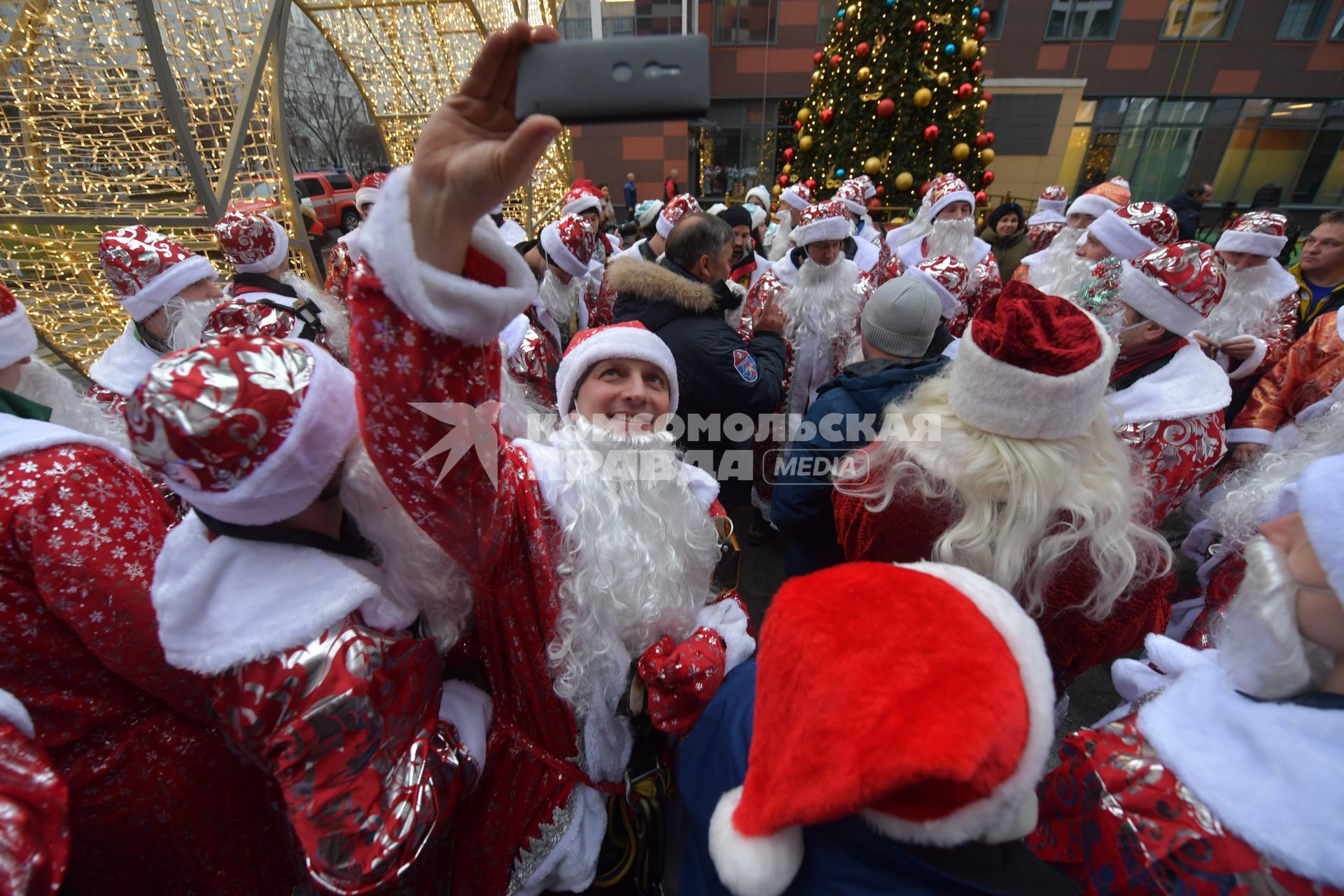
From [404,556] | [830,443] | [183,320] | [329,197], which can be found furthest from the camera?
[329,197]

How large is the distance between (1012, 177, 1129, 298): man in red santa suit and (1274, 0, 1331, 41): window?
18.7 meters

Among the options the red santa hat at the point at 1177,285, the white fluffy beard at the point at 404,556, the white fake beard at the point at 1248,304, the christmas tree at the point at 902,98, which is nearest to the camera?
the white fluffy beard at the point at 404,556

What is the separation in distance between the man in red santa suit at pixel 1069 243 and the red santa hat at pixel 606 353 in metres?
4.26

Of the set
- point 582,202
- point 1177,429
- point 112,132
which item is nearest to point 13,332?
point 112,132

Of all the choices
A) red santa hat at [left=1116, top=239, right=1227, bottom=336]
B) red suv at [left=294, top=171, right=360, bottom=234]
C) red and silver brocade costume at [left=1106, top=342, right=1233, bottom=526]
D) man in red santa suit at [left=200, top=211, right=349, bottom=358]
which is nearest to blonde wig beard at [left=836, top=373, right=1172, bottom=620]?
red and silver brocade costume at [left=1106, top=342, right=1233, bottom=526]

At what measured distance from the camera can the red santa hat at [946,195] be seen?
17.7 feet

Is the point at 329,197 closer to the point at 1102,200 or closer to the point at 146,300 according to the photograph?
the point at 146,300

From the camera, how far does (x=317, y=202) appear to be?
1220 cm

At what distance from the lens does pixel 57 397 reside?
1.94 metres

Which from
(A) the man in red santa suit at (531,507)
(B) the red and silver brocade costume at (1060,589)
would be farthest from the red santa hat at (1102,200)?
(A) the man in red santa suit at (531,507)

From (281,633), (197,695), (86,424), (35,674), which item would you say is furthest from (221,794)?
(86,424)

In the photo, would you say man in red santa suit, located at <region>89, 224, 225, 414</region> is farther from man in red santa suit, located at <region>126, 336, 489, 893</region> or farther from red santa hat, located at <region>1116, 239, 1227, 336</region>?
red santa hat, located at <region>1116, 239, 1227, 336</region>

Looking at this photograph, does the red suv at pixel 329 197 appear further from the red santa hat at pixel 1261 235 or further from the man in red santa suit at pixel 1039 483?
the red santa hat at pixel 1261 235

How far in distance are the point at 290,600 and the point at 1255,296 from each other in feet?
20.8
